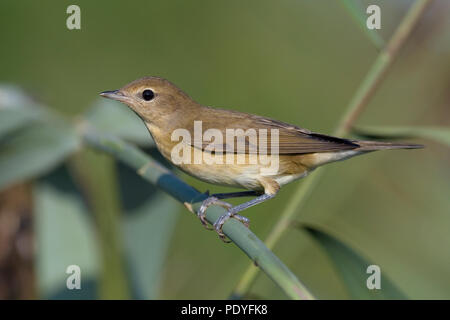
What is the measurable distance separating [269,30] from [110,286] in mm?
1912

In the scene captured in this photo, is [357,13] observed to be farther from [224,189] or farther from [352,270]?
[224,189]

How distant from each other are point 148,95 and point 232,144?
1.65 ft

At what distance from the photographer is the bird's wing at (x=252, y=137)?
8.06 feet

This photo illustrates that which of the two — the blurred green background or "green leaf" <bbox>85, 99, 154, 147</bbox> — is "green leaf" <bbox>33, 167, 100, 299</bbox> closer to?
the blurred green background

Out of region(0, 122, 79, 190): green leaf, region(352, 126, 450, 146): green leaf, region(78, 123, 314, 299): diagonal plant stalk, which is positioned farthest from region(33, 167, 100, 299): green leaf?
region(352, 126, 450, 146): green leaf

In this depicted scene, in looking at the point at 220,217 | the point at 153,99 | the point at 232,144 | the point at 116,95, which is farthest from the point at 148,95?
the point at 220,217

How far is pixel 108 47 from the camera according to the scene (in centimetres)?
396

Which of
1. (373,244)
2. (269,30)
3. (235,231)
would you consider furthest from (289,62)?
(235,231)

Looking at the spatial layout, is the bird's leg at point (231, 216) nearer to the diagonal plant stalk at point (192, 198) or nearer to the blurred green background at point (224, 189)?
the diagonal plant stalk at point (192, 198)

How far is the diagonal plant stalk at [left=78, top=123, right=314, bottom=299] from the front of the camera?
126cm

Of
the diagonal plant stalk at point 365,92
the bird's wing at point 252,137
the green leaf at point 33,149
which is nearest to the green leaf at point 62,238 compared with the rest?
the green leaf at point 33,149

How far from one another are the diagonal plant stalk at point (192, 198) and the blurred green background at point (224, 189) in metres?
0.53

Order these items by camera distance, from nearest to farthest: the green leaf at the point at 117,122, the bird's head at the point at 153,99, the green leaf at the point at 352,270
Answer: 1. the green leaf at the point at 352,270
2. the bird's head at the point at 153,99
3. the green leaf at the point at 117,122

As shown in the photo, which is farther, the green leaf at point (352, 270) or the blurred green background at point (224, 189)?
the blurred green background at point (224, 189)
